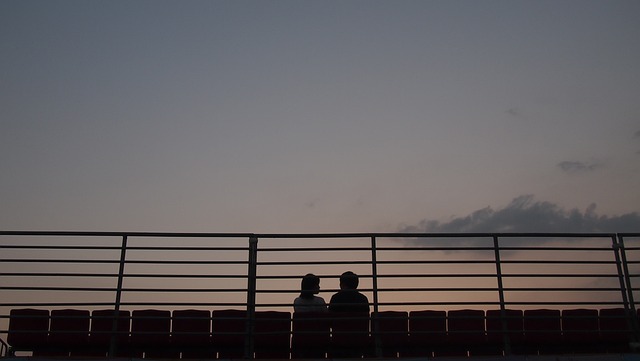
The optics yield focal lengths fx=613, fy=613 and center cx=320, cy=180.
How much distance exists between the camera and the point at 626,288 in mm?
6871

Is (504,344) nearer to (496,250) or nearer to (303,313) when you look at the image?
(496,250)

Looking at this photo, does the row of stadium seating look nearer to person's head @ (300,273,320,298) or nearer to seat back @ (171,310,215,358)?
seat back @ (171,310,215,358)

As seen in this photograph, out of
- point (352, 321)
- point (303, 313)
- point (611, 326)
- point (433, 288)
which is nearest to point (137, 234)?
point (303, 313)

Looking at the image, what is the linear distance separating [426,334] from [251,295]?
1.94m

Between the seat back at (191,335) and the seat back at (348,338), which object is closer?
the seat back at (191,335)

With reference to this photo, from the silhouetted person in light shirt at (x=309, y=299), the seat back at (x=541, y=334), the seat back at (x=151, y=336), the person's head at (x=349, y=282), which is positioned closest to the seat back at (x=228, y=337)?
the seat back at (x=151, y=336)

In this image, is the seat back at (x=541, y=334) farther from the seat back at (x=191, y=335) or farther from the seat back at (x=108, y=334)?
the seat back at (x=108, y=334)

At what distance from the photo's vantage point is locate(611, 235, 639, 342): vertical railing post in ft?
22.3

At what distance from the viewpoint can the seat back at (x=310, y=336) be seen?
6461mm

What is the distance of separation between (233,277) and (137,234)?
1.20 meters

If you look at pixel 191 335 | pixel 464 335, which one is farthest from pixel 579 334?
pixel 191 335

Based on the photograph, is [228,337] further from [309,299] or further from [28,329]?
[28,329]

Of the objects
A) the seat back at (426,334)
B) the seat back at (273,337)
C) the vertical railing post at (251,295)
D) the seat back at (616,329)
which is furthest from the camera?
the seat back at (616,329)

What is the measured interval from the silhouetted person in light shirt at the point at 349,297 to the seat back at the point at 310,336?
243 millimetres
